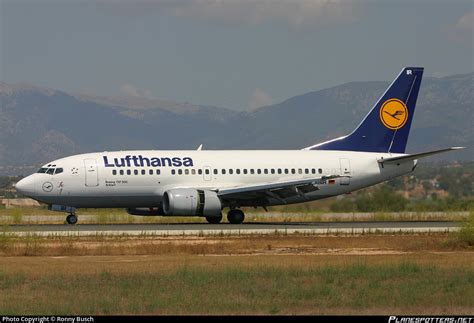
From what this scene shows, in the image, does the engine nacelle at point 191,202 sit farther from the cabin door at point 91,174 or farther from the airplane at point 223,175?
the cabin door at point 91,174

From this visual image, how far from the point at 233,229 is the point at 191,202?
3.96 metres

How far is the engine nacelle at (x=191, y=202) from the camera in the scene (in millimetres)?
50969

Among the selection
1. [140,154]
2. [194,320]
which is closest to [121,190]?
[140,154]

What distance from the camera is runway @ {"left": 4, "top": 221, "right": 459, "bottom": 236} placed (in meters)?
45.2

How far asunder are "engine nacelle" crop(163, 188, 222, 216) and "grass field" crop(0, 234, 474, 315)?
989cm

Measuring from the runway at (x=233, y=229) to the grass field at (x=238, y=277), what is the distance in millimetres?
4314

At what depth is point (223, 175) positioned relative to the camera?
2137 inches

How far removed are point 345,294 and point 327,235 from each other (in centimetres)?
1877

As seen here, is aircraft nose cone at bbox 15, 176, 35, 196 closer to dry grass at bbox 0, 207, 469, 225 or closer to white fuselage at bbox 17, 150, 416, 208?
white fuselage at bbox 17, 150, 416, 208

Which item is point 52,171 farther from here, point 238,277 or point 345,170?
point 238,277

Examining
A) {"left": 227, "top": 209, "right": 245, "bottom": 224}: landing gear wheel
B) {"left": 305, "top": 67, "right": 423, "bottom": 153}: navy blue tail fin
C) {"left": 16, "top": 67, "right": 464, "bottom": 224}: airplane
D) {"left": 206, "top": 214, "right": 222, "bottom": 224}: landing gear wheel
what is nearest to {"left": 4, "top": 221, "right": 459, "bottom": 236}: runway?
{"left": 227, "top": 209, "right": 245, "bottom": 224}: landing gear wheel

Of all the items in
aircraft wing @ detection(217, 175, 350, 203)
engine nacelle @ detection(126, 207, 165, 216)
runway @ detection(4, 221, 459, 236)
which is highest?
aircraft wing @ detection(217, 175, 350, 203)

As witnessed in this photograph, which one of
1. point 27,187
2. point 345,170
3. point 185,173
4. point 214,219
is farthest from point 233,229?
point 27,187

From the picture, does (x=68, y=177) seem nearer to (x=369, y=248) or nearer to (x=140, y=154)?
(x=140, y=154)
